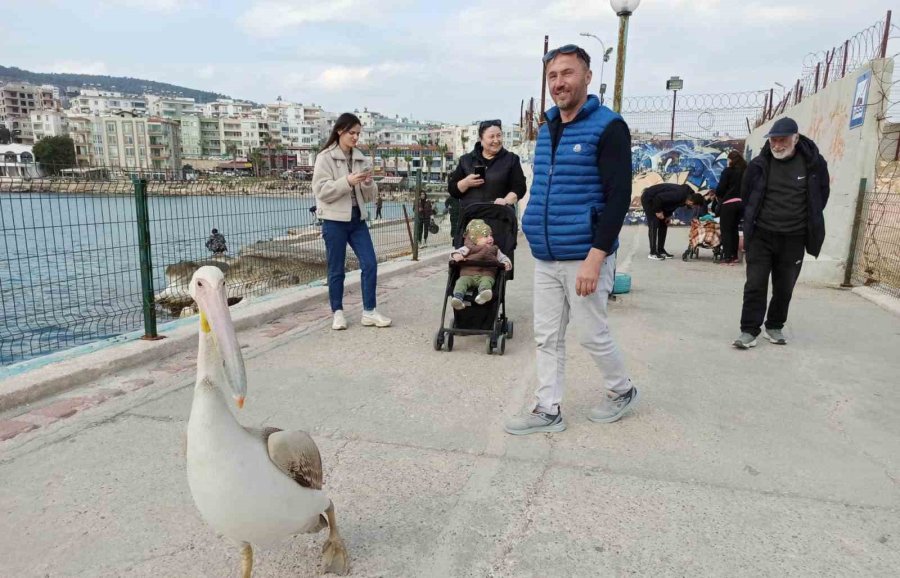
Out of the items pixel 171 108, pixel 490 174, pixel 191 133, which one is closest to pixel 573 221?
pixel 490 174

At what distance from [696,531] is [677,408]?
4.74 ft

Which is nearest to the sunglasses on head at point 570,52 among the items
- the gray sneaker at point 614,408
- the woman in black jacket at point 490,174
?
the gray sneaker at point 614,408

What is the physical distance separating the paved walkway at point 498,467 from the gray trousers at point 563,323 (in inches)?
11.9

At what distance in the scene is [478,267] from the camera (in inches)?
197

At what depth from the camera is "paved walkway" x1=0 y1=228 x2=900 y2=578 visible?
7.31ft

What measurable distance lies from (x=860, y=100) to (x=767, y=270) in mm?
4312

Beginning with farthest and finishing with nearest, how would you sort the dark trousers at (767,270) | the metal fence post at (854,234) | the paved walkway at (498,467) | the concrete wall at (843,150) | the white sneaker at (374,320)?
the metal fence post at (854,234) < the concrete wall at (843,150) < the white sneaker at (374,320) < the dark trousers at (767,270) < the paved walkway at (498,467)

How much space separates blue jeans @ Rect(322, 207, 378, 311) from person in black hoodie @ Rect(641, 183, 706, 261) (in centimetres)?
696

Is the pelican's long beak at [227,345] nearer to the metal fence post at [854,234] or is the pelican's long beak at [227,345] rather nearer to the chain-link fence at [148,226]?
the chain-link fence at [148,226]

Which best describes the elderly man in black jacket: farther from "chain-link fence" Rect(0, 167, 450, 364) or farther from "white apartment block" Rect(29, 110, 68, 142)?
"white apartment block" Rect(29, 110, 68, 142)

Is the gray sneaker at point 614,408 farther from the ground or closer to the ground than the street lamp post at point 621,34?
closer to the ground

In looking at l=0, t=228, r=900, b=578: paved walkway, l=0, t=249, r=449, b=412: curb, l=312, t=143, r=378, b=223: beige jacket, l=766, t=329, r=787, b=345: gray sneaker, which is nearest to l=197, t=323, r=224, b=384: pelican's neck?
l=0, t=228, r=900, b=578: paved walkway

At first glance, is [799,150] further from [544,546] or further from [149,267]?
[149,267]

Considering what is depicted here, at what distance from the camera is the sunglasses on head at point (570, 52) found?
9.52 ft
